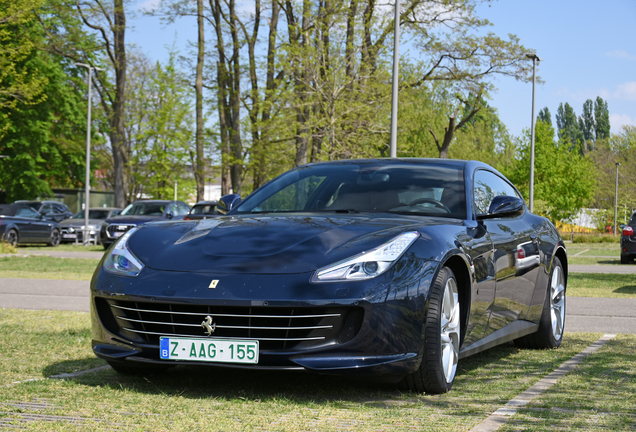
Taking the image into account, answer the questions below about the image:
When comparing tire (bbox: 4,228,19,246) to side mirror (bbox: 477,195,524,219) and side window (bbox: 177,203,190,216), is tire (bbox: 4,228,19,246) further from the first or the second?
side mirror (bbox: 477,195,524,219)

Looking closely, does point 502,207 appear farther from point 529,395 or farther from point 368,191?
point 529,395

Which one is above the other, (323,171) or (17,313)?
(323,171)

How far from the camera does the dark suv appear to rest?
23441 mm

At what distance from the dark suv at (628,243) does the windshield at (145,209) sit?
14.5m

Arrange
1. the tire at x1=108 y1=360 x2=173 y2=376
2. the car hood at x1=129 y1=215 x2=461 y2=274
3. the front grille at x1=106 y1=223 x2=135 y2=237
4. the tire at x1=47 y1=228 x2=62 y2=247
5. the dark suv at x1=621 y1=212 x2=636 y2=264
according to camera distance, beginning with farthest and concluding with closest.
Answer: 1. the tire at x1=47 y1=228 x2=62 y2=247
2. the front grille at x1=106 y1=223 x2=135 y2=237
3. the dark suv at x1=621 y1=212 x2=636 y2=264
4. the tire at x1=108 y1=360 x2=173 y2=376
5. the car hood at x1=129 y1=215 x2=461 y2=274

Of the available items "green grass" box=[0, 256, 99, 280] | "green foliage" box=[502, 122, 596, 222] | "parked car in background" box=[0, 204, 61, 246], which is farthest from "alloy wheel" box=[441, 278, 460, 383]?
"green foliage" box=[502, 122, 596, 222]

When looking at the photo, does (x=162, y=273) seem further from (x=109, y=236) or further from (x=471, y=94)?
(x=471, y=94)

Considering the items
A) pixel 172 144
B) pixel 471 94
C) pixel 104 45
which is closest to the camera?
pixel 471 94

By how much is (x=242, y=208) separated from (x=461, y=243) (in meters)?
1.72

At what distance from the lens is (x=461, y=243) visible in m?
4.97

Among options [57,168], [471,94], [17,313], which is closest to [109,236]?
[471,94]

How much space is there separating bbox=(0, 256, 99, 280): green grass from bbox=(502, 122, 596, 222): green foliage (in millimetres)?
34339

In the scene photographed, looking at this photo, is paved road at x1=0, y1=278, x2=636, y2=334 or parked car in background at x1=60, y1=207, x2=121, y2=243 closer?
paved road at x1=0, y1=278, x2=636, y2=334

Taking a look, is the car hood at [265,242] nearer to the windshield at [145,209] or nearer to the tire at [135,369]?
the tire at [135,369]
